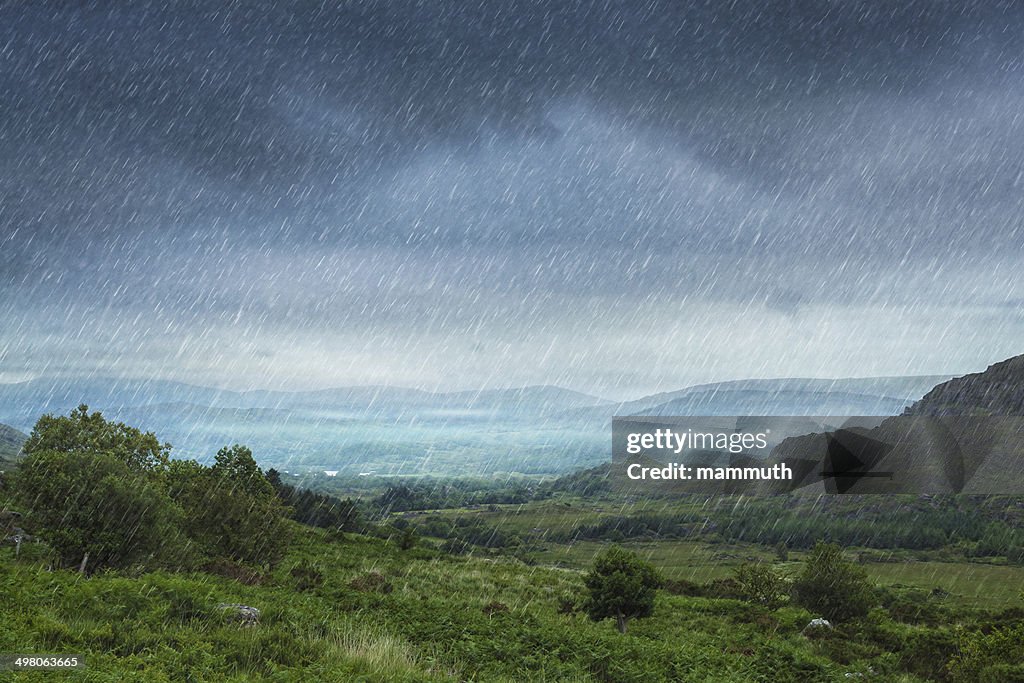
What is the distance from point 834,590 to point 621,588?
13535 mm

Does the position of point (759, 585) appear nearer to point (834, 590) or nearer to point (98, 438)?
point (834, 590)

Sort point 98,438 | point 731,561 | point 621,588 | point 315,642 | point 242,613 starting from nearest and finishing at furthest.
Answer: point 315,642
point 242,613
point 621,588
point 98,438
point 731,561

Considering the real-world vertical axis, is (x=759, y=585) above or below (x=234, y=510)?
below

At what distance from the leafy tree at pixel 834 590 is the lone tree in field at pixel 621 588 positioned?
10522 millimetres

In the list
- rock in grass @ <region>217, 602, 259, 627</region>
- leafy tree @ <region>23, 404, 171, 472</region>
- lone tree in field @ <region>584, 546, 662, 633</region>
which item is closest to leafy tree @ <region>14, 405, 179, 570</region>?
rock in grass @ <region>217, 602, 259, 627</region>

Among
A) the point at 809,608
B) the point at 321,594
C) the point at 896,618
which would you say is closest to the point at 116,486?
the point at 321,594

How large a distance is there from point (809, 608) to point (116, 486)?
3480 centimetres

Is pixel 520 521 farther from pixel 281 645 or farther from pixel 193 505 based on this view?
pixel 281 645

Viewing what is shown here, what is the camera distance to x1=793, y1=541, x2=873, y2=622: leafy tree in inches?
1380

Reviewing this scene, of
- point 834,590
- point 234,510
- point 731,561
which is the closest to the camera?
point 234,510

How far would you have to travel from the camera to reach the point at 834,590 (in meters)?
35.2

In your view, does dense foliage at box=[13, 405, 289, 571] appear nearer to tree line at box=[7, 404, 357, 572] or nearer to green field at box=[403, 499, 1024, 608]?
tree line at box=[7, 404, 357, 572]

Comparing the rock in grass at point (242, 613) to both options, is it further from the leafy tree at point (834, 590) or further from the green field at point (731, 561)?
the green field at point (731, 561)

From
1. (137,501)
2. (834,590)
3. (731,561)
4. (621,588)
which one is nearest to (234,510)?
(137,501)
